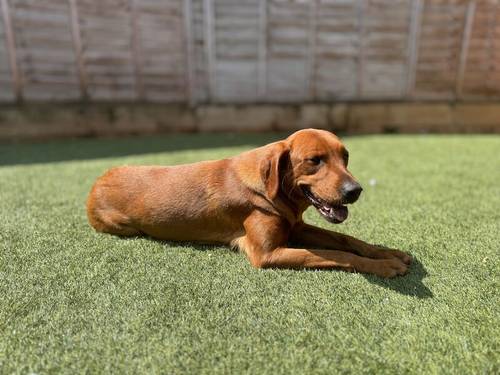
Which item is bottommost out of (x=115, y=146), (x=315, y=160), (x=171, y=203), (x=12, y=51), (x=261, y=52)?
(x=115, y=146)

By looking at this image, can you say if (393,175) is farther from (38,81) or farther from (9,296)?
(38,81)

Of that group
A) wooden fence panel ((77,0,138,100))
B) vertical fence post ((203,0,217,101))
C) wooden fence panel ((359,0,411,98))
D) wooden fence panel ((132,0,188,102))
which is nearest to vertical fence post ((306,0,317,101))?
wooden fence panel ((359,0,411,98))

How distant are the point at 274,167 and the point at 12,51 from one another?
7937 mm

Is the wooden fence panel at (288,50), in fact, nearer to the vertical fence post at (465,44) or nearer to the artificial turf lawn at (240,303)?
the vertical fence post at (465,44)

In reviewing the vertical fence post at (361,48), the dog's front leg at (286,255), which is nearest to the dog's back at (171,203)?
the dog's front leg at (286,255)

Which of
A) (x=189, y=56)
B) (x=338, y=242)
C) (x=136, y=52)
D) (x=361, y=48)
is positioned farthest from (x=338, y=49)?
(x=338, y=242)

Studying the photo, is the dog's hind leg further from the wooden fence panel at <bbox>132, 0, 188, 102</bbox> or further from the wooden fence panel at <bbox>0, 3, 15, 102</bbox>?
the wooden fence panel at <bbox>0, 3, 15, 102</bbox>

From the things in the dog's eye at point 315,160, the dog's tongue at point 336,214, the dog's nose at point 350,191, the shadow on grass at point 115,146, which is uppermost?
the dog's eye at point 315,160

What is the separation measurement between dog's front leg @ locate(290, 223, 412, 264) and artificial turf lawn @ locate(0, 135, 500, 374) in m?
0.19

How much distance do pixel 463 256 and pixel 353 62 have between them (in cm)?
786

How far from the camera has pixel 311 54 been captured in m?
9.38

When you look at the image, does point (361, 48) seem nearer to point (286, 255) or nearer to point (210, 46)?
point (210, 46)

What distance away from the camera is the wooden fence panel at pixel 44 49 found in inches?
315

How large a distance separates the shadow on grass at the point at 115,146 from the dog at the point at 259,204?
3.97 metres
